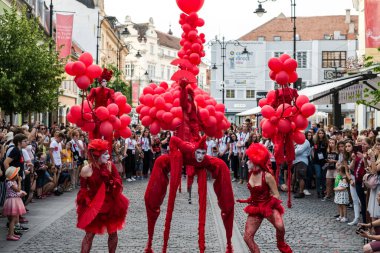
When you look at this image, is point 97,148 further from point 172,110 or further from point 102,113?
point 172,110

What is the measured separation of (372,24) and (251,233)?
11.8m

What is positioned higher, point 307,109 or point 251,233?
point 307,109

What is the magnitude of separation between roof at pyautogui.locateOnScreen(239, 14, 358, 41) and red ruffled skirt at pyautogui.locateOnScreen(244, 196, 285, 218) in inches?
2801

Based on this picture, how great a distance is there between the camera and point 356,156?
12.7 m

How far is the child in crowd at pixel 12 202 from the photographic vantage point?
36.3 feet

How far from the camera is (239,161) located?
77.3 ft

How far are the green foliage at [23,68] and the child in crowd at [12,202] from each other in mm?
11126

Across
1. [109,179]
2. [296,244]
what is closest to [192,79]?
[109,179]

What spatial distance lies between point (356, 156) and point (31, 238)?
623 centimetres

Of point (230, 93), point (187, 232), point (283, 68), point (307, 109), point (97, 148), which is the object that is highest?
point (230, 93)

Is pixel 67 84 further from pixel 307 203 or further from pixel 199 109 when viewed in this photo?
pixel 199 109

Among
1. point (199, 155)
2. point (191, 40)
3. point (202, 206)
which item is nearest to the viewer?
point (202, 206)

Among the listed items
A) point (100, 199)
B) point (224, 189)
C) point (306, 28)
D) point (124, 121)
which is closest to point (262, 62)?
point (306, 28)

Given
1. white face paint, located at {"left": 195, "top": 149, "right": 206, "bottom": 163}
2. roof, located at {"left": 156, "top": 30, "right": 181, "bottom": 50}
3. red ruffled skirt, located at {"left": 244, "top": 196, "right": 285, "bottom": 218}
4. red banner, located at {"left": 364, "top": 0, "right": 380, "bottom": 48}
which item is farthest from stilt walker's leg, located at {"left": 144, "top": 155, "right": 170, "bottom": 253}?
roof, located at {"left": 156, "top": 30, "right": 181, "bottom": 50}
